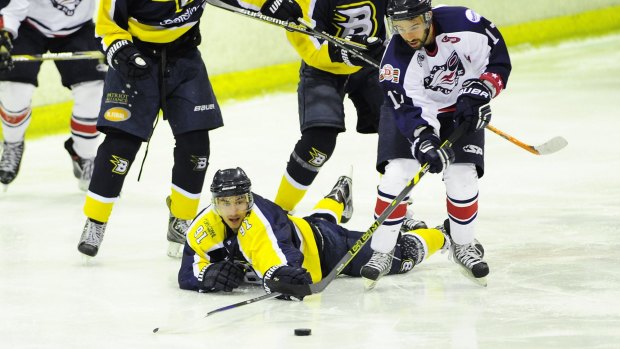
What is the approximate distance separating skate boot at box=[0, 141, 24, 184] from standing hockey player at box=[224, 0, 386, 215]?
1.46 m

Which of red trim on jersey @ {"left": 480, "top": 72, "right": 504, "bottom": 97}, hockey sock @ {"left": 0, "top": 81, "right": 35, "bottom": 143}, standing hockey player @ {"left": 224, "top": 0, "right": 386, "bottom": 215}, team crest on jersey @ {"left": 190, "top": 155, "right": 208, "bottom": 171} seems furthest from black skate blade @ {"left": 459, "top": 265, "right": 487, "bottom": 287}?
hockey sock @ {"left": 0, "top": 81, "right": 35, "bottom": 143}

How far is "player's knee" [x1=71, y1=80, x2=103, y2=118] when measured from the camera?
5.39 metres

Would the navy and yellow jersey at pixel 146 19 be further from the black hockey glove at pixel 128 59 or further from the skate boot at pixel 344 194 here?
the skate boot at pixel 344 194

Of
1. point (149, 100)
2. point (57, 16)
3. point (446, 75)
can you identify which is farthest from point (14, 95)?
point (446, 75)

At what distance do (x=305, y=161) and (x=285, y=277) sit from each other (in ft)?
3.60

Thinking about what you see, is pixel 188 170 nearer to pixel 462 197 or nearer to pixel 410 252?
pixel 410 252

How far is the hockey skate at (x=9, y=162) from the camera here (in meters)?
5.47

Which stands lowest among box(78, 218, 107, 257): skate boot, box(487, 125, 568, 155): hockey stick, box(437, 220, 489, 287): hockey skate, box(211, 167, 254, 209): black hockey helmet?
box(78, 218, 107, 257): skate boot

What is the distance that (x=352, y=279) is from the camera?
12.5 ft

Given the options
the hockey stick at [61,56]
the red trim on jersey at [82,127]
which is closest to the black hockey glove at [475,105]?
the hockey stick at [61,56]

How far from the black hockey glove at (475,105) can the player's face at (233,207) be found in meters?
0.63

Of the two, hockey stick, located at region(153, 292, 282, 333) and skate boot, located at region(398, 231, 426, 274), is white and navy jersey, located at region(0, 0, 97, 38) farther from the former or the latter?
hockey stick, located at region(153, 292, 282, 333)

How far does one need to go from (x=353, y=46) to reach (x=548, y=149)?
30.7 inches

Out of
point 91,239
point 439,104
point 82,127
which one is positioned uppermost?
point 439,104
